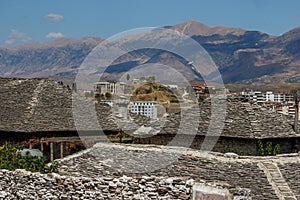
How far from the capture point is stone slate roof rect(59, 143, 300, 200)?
12.8 metres

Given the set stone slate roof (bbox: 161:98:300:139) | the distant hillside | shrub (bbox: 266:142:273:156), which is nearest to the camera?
shrub (bbox: 266:142:273:156)

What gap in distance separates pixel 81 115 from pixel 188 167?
1075 cm

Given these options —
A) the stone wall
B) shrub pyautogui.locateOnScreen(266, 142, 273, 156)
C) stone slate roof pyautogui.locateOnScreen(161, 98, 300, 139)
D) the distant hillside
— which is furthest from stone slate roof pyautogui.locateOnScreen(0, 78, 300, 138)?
the distant hillside

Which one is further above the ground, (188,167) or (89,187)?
(89,187)

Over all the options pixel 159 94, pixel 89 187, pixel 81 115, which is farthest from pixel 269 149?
pixel 159 94

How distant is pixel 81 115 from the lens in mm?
23812

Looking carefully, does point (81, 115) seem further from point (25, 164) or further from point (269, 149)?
point (25, 164)

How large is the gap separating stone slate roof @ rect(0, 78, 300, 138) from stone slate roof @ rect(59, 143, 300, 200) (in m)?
4.32

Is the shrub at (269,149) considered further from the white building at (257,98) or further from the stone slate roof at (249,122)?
the white building at (257,98)

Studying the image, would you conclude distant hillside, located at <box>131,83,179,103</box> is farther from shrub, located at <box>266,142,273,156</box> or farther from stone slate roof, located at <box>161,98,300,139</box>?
shrub, located at <box>266,142,273,156</box>

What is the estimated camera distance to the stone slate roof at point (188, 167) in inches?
505

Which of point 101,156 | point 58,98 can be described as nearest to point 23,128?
point 58,98

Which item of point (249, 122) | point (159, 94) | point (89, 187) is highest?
point (159, 94)

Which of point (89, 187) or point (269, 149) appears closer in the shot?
point (89, 187)
